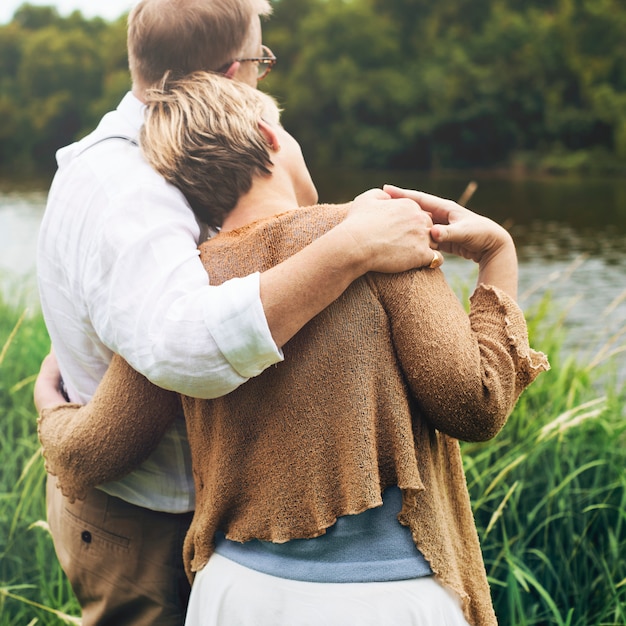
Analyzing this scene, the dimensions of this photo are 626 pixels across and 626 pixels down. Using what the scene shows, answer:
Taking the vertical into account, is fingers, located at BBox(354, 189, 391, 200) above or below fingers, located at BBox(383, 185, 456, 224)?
above

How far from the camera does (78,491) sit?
1.71 metres

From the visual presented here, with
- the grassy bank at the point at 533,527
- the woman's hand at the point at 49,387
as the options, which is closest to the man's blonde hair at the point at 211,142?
the woman's hand at the point at 49,387

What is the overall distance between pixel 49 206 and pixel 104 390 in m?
0.43

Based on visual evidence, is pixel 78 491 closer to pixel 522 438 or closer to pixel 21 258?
pixel 522 438

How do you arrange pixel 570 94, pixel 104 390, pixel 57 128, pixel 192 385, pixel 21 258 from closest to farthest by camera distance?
pixel 192 385 < pixel 104 390 < pixel 21 258 < pixel 570 94 < pixel 57 128

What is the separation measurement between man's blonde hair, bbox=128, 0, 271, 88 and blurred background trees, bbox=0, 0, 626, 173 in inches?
1291

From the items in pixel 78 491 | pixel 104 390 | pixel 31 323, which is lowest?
pixel 31 323

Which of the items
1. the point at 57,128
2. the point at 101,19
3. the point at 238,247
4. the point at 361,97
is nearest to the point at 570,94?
the point at 361,97

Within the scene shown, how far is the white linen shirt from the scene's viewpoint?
1.31 m

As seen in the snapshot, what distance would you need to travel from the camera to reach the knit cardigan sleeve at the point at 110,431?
1575 mm

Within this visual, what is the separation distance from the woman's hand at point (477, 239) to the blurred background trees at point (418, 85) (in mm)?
33155

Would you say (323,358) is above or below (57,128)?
above

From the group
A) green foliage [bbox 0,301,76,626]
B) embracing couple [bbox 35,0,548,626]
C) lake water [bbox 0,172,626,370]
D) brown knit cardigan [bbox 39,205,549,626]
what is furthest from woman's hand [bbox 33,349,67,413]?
lake water [bbox 0,172,626,370]

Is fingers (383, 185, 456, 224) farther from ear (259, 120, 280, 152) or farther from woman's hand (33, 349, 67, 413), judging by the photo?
woman's hand (33, 349, 67, 413)
